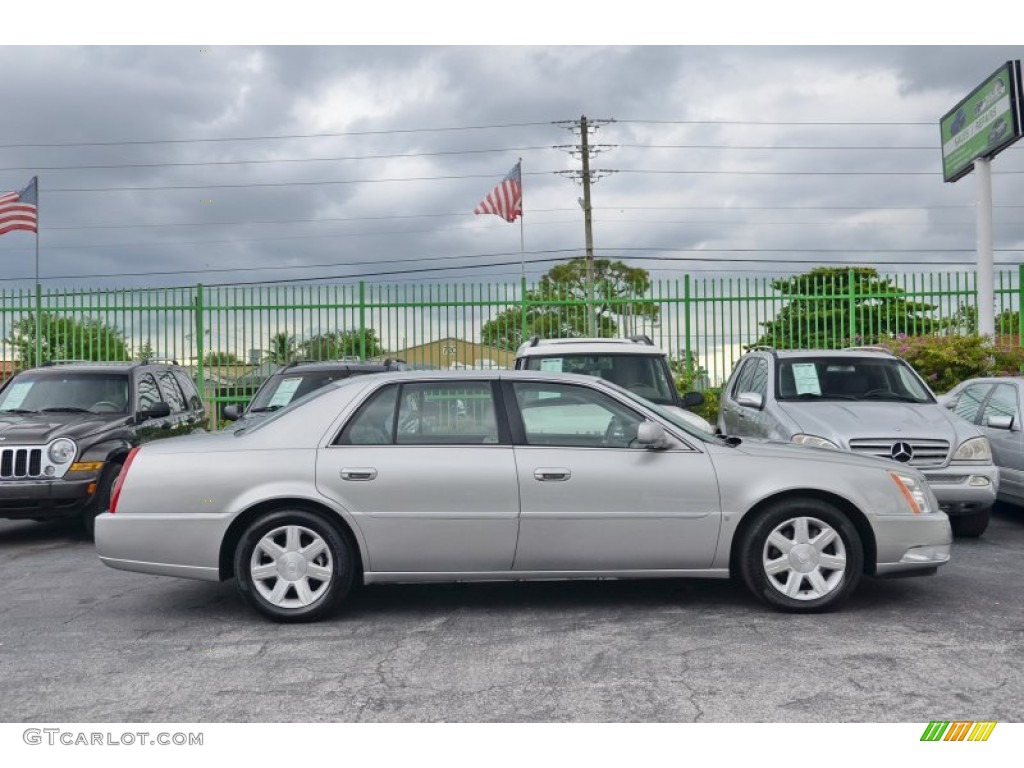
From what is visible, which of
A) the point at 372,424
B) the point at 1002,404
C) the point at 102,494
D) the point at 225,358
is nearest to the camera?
the point at 372,424

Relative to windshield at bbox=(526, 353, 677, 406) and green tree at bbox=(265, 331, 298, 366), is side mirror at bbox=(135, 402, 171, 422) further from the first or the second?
green tree at bbox=(265, 331, 298, 366)

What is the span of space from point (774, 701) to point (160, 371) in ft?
28.2

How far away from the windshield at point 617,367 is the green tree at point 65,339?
1115cm

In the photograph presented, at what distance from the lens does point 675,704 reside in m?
4.37

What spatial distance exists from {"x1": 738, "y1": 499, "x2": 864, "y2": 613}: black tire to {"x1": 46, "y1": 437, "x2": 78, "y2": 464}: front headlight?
597 centimetres

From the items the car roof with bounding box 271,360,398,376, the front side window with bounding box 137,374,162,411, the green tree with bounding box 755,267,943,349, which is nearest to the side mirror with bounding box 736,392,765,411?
the car roof with bounding box 271,360,398,376

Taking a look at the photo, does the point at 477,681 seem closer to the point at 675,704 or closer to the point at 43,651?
the point at 675,704

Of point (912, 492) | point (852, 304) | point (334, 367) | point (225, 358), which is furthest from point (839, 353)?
point (225, 358)

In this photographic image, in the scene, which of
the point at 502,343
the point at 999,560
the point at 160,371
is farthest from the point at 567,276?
the point at 999,560

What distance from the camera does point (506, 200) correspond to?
85.1 ft

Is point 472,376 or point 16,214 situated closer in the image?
point 472,376

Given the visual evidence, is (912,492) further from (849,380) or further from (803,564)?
(849,380)

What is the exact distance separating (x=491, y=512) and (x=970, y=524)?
5.08 m
